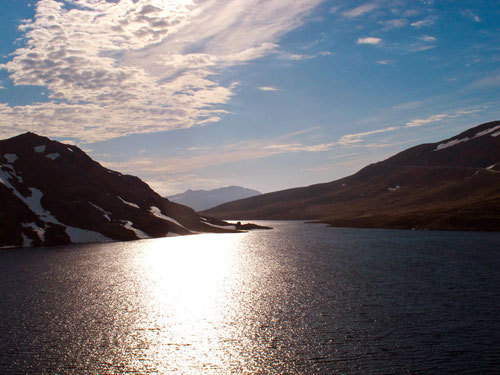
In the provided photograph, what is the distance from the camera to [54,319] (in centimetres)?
4462

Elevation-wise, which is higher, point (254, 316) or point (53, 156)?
point (53, 156)

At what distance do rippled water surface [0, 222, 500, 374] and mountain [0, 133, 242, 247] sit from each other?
4694 centimetres

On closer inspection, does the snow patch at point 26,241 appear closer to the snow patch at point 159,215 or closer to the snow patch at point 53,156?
the snow patch at point 159,215

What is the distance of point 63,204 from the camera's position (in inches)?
5846

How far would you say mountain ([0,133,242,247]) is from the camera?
429ft

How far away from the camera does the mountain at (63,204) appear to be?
131 m

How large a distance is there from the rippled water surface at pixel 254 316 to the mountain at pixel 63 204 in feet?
154

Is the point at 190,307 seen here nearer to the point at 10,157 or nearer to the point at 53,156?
the point at 10,157

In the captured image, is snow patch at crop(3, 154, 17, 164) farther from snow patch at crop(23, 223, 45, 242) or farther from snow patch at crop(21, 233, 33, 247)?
snow patch at crop(21, 233, 33, 247)

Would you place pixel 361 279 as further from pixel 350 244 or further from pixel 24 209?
pixel 24 209

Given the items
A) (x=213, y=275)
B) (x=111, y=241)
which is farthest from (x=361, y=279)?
(x=111, y=241)

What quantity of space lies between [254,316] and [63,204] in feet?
413

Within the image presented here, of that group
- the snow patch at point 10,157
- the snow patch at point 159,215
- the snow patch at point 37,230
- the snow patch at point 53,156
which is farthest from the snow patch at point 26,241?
the snow patch at point 53,156

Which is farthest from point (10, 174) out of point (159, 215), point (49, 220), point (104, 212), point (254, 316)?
point (254, 316)
